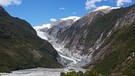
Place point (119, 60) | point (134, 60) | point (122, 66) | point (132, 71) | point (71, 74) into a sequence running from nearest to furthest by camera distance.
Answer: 1. point (71, 74)
2. point (132, 71)
3. point (134, 60)
4. point (122, 66)
5. point (119, 60)

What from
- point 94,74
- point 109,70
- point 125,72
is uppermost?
point 109,70

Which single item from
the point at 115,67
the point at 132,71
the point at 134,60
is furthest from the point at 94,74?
the point at 115,67

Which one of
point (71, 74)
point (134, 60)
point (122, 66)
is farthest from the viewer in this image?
point (122, 66)

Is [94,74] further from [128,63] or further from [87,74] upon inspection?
[128,63]

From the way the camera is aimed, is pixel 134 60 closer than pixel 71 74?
No

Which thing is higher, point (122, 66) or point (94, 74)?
point (122, 66)

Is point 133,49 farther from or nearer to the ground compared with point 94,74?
farther from the ground

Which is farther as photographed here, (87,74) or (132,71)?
(132,71)

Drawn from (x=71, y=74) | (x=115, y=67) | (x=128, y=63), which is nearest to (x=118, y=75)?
(x=128, y=63)

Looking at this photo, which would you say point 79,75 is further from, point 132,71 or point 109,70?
point 109,70
